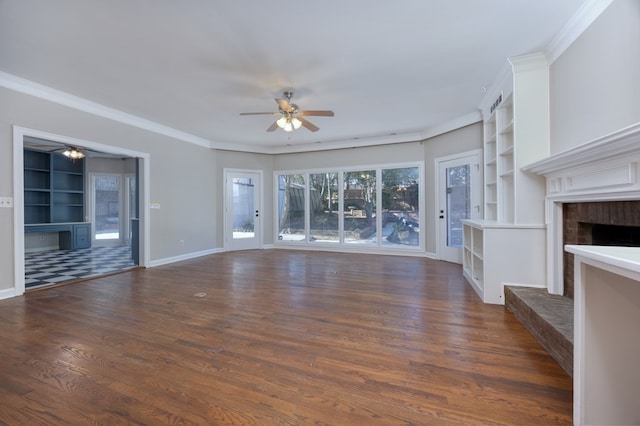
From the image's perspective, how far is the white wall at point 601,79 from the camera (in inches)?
74.0

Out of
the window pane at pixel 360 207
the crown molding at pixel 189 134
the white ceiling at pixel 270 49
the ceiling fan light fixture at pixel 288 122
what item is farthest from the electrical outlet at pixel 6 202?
the window pane at pixel 360 207

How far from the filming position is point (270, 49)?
2750 mm

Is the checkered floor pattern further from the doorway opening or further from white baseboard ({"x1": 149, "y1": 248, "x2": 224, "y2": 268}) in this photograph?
white baseboard ({"x1": 149, "y1": 248, "x2": 224, "y2": 268})

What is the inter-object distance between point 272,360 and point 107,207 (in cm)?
855

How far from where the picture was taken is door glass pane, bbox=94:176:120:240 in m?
7.91

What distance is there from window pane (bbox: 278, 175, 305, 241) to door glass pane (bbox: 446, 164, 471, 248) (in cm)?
347

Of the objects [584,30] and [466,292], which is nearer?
[584,30]

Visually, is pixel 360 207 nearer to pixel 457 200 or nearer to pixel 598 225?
pixel 457 200

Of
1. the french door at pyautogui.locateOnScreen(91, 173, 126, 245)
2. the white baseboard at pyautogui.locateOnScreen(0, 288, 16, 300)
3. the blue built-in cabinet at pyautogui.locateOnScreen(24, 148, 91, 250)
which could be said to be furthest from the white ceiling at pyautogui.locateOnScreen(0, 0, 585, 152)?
the french door at pyautogui.locateOnScreen(91, 173, 126, 245)

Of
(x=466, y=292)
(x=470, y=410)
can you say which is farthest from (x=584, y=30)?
(x=470, y=410)

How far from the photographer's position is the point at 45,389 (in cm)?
165

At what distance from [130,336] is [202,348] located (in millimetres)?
727

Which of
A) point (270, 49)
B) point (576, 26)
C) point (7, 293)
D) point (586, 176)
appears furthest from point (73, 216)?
point (576, 26)

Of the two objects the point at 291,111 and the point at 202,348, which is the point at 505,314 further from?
the point at 291,111
